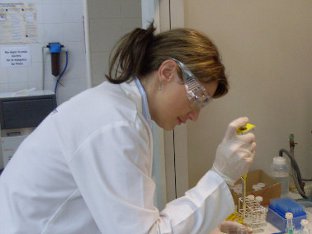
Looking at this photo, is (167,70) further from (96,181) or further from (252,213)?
(252,213)

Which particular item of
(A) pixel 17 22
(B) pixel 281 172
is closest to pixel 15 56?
(A) pixel 17 22

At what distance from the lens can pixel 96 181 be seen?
81 cm

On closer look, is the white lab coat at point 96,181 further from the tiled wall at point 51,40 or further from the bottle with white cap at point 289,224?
the tiled wall at point 51,40

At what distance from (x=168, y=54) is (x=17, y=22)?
3.28m

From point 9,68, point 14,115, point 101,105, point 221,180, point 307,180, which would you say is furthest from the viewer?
point 9,68

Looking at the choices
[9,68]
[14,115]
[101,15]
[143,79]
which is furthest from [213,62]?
[9,68]

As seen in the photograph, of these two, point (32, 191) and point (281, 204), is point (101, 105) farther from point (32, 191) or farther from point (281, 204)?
point (281, 204)

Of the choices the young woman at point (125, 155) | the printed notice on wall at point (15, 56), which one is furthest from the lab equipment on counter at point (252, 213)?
the printed notice on wall at point (15, 56)

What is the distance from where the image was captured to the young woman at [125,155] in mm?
821

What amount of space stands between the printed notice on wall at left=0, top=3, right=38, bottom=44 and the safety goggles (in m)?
3.29

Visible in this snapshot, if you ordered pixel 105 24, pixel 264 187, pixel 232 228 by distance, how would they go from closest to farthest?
1. pixel 232 228
2. pixel 264 187
3. pixel 105 24

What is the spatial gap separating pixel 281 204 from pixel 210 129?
400 mm

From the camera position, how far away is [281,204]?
132 centimetres

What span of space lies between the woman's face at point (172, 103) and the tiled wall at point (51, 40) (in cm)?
313
